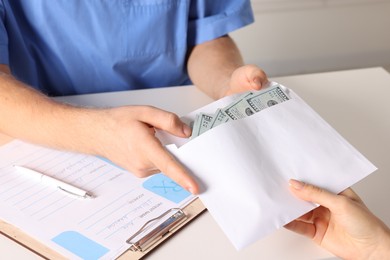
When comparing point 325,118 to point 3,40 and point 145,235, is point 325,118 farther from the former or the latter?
point 3,40

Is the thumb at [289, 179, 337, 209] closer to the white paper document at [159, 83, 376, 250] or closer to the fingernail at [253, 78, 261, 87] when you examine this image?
the white paper document at [159, 83, 376, 250]

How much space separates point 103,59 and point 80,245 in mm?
503

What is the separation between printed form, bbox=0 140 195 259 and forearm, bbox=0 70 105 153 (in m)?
0.03

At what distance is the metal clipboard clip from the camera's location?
0.73 meters

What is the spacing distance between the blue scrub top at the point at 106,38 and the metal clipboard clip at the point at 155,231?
18.0 inches

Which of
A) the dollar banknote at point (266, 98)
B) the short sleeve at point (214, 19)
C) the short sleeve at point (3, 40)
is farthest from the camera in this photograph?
the short sleeve at point (214, 19)

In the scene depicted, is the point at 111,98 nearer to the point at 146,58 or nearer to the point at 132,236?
the point at 146,58

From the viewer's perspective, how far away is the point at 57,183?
822 millimetres

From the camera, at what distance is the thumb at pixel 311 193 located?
2.27 ft

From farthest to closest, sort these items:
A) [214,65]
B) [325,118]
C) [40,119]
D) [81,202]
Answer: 1. [214,65]
2. [325,118]
3. [40,119]
4. [81,202]

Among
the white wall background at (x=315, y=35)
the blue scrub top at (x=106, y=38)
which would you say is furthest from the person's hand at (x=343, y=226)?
the white wall background at (x=315, y=35)

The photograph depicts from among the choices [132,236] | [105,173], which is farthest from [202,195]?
[105,173]

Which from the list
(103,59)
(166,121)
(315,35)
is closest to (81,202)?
→ (166,121)

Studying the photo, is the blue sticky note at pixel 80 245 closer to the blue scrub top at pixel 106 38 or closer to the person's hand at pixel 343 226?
the person's hand at pixel 343 226
